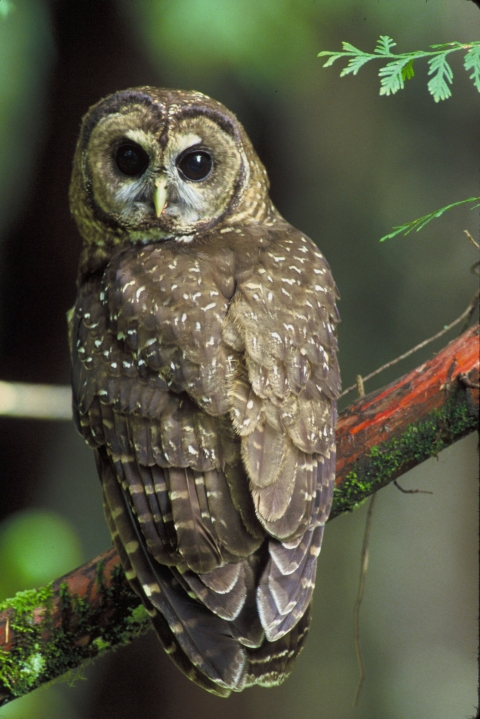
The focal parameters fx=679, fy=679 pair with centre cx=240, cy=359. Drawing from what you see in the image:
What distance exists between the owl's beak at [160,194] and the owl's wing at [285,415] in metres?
0.33

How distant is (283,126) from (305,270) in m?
1.21

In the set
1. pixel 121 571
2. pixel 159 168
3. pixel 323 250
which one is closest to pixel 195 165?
pixel 159 168

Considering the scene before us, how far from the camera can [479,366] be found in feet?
5.49

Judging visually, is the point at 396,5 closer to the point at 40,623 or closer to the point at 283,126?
the point at 283,126

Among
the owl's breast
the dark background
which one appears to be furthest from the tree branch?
the owl's breast

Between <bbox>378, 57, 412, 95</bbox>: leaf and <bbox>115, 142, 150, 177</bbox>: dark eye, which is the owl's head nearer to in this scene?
<bbox>115, 142, 150, 177</bbox>: dark eye

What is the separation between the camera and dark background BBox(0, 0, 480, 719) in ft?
7.30

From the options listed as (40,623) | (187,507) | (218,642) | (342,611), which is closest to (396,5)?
(187,507)

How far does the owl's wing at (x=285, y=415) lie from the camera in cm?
149

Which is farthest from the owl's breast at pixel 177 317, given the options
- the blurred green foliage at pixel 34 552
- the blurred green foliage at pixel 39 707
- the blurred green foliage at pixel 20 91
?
the blurred green foliage at pixel 39 707

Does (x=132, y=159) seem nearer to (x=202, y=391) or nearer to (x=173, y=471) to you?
(x=202, y=391)

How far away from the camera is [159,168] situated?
6.38 feet

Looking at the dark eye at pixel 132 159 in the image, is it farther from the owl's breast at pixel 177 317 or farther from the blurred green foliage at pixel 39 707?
the blurred green foliage at pixel 39 707

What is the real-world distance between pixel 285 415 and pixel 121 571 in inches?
23.6
